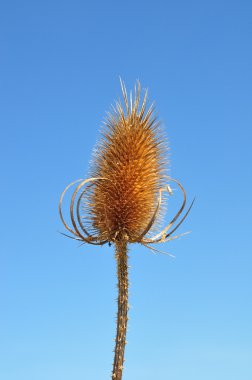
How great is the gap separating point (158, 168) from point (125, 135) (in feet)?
2.56

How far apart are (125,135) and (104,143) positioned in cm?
40

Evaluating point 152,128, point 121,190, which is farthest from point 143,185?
point 152,128

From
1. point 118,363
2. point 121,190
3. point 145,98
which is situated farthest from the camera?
point 145,98

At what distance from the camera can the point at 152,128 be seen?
10.5m

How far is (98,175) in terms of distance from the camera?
10.3 m

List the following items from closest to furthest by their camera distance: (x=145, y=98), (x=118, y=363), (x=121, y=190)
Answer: (x=118, y=363), (x=121, y=190), (x=145, y=98)

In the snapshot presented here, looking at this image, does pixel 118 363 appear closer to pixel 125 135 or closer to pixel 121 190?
pixel 121 190

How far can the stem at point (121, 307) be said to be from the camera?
920 cm

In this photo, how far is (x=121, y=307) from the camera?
9.55 metres

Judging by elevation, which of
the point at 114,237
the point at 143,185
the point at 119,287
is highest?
the point at 143,185

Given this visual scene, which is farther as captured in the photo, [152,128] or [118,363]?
[152,128]

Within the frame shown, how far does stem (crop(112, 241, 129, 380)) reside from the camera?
920cm

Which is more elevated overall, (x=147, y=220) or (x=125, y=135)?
(x=125, y=135)

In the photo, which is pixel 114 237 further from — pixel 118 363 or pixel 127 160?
pixel 118 363
